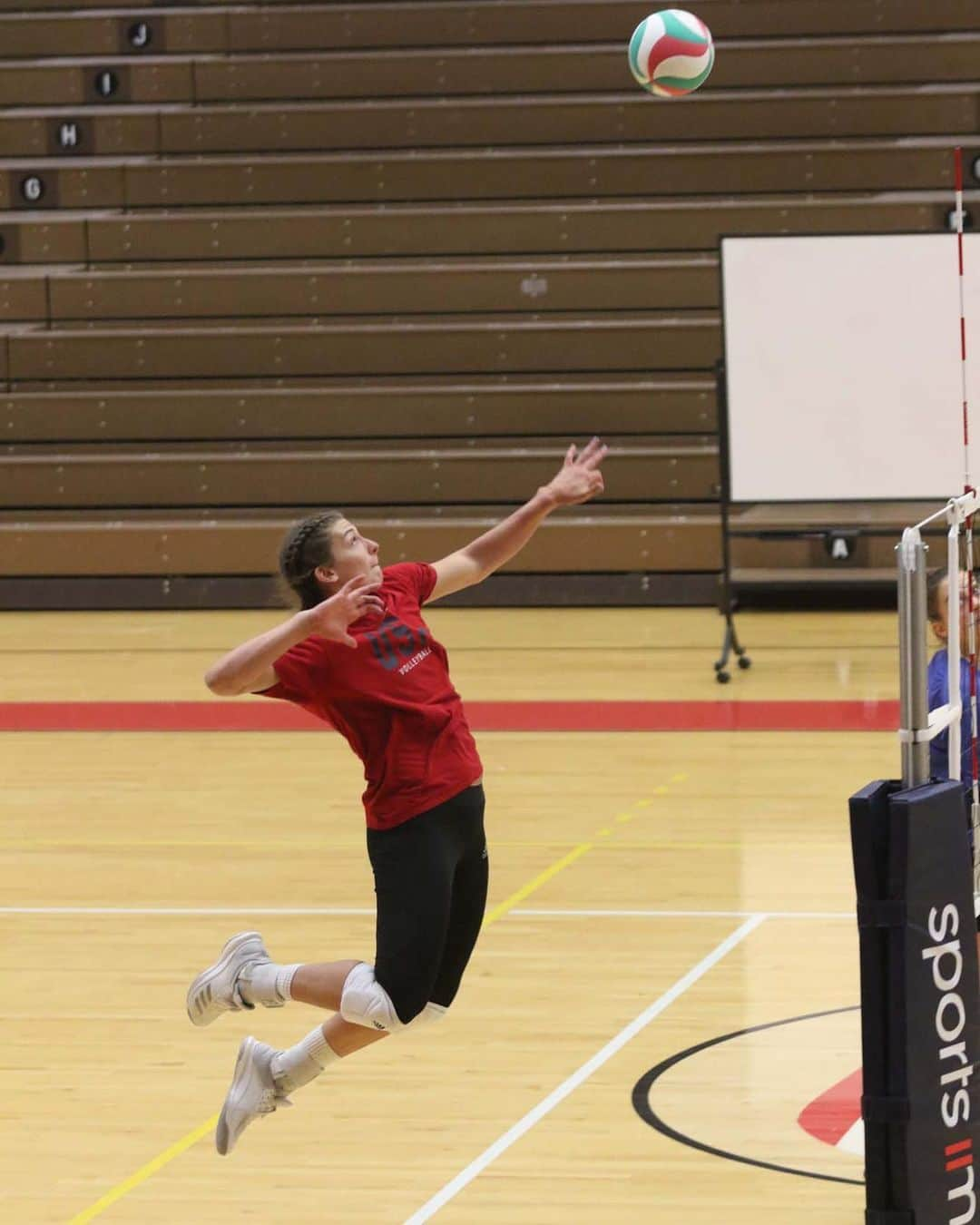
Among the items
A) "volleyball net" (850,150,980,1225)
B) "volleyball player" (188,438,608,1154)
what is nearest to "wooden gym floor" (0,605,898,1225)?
"volleyball player" (188,438,608,1154)

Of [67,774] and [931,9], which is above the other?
[931,9]

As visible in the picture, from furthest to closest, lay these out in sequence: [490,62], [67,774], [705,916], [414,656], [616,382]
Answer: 1. [490,62]
2. [616,382]
3. [67,774]
4. [705,916]
5. [414,656]

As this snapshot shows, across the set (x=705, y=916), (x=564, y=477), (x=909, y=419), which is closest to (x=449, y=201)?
(x=909, y=419)

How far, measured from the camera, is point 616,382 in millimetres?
15953

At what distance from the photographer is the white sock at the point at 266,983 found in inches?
181

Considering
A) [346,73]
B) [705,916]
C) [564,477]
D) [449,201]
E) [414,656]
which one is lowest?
[705,916]

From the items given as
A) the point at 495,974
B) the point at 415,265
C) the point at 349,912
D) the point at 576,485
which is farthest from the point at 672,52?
the point at 415,265

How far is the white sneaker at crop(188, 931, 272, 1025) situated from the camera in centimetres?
467

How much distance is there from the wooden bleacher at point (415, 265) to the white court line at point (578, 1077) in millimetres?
8226

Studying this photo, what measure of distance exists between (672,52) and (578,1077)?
18.8 ft

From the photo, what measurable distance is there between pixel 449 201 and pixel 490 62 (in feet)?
4.33

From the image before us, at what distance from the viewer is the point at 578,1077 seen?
5.34 m

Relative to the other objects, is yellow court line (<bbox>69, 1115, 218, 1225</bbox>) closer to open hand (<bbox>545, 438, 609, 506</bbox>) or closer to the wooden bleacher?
open hand (<bbox>545, 438, 609, 506</bbox>)

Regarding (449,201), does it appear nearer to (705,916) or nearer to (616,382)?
(616,382)
